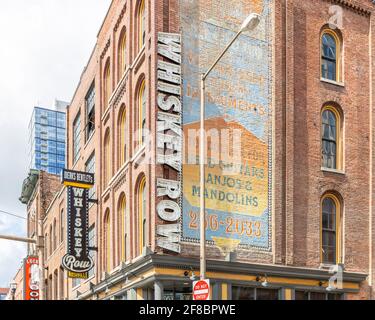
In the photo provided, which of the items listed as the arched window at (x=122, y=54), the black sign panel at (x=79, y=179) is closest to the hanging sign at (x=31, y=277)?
the black sign panel at (x=79, y=179)

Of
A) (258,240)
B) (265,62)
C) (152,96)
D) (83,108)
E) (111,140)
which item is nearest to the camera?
(152,96)

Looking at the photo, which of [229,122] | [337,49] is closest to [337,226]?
[229,122]

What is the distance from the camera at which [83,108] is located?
36906mm

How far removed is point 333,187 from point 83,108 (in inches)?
687

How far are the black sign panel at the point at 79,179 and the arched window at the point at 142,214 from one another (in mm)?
7808

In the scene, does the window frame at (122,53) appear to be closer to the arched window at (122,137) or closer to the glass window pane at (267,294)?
the arched window at (122,137)

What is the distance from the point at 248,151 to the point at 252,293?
17.2 ft

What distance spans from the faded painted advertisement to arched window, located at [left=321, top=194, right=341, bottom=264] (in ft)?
9.80

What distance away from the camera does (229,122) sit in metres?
22.9

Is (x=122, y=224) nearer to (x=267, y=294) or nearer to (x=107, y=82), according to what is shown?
(x=267, y=294)

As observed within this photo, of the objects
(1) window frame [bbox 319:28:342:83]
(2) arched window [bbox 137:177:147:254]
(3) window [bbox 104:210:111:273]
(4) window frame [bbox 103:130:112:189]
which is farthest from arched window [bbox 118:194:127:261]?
(1) window frame [bbox 319:28:342:83]
